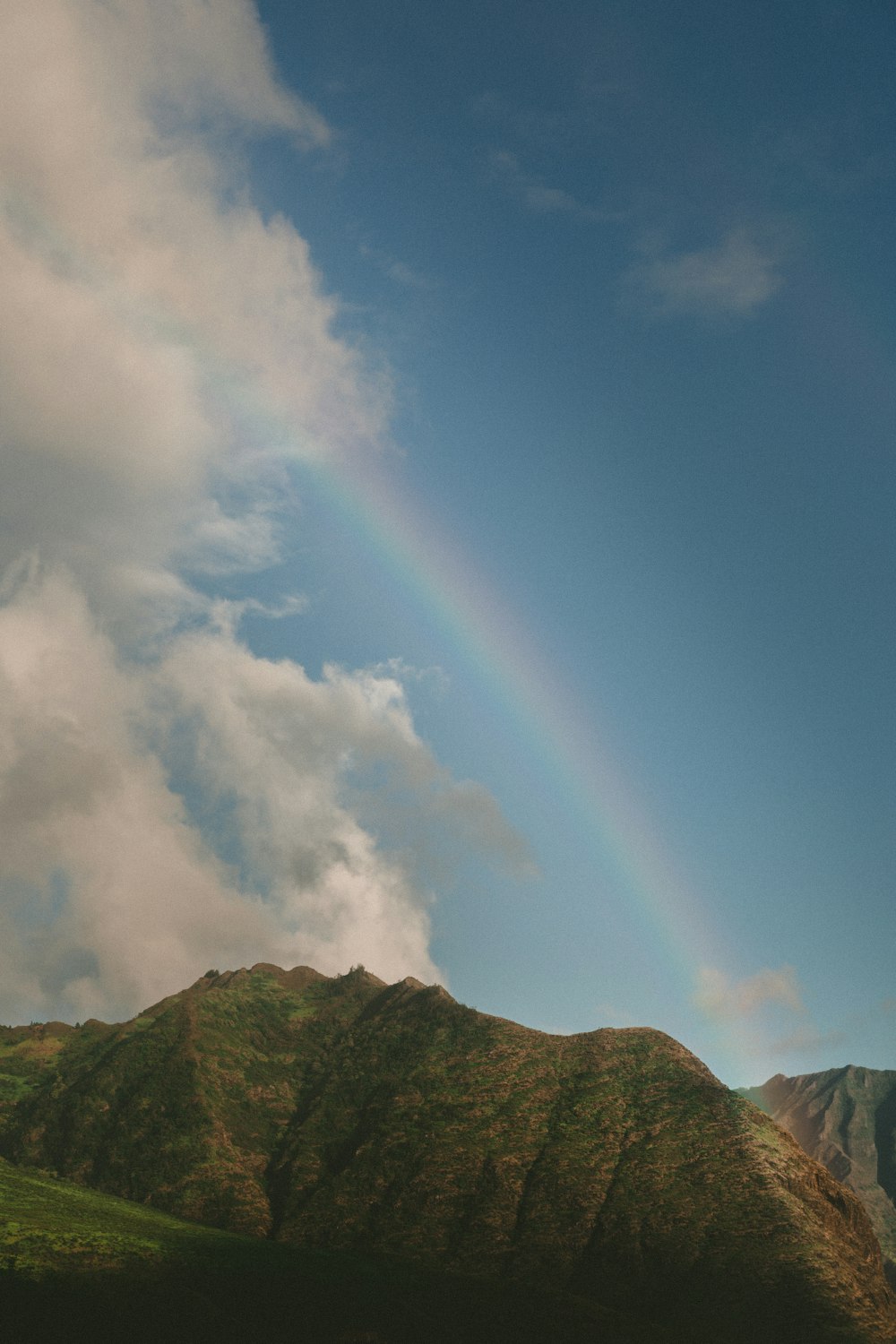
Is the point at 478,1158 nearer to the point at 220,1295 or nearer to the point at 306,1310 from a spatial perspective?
the point at 306,1310

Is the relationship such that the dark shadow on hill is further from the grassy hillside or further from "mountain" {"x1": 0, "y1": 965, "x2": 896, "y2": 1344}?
"mountain" {"x1": 0, "y1": 965, "x2": 896, "y2": 1344}

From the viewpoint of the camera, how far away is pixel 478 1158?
96625 mm

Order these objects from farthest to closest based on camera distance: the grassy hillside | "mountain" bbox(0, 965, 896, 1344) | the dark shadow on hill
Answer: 1. "mountain" bbox(0, 965, 896, 1344)
2. the grassy hillside
3. the dark shadow on hill

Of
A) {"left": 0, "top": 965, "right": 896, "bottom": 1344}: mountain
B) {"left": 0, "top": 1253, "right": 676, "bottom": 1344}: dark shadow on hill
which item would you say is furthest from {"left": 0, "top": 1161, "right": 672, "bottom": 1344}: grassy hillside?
{"left": 0, "top": 965, "right": 896, "bottom": 1344}: mountain

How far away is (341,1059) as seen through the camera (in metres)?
131

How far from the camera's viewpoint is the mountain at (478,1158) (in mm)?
75188

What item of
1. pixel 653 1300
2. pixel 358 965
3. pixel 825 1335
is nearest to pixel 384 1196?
pixel 653 1300

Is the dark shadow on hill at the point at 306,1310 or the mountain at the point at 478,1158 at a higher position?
the mountain at the point at 478,1158

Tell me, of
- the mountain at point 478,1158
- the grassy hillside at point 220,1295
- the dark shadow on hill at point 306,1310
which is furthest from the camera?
the mountain at point 478,1158

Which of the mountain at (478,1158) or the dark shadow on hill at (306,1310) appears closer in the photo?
the dark shadow on hill at (306,1310)

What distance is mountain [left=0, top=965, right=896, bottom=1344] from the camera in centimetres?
7519

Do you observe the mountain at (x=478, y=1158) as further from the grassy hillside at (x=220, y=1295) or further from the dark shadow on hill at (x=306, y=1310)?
the grassy hillside at (x=220, y=1295)

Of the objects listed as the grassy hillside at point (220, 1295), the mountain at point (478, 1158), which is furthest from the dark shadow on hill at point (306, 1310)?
the mountain at point (478, 1158)

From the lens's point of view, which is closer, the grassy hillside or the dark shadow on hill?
the dark shadow on hill
